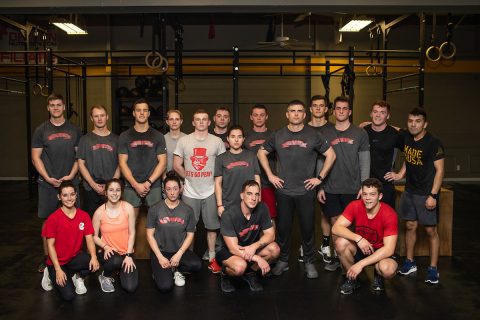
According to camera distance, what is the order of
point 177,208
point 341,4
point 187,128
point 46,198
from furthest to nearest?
point 187,128 < point 46,198 < point 177,208 < point 341,4

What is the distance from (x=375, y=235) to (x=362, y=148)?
79cm

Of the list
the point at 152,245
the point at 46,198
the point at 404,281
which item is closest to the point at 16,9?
the point at 46,198

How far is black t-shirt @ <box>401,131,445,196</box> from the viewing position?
12.6ft

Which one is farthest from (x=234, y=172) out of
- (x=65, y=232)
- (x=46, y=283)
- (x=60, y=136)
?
(x=46, y=283)

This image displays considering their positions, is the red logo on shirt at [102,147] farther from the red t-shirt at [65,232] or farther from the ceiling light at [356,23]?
the ceiling light at [356,23]

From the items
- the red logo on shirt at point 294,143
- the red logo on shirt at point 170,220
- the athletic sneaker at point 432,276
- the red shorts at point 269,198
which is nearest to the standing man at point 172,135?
the red logo on shirt at point 170,220

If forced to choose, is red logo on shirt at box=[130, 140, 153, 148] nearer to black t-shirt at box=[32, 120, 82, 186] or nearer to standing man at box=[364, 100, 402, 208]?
black t-shirt at box=[32, 120, 82, 186]

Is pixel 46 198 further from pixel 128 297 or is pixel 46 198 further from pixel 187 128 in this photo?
pixel 187 128

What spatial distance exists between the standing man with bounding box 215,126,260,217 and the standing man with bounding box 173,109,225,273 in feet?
0.44

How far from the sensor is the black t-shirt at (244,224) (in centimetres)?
361

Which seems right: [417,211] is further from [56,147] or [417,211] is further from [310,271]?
[56,147]

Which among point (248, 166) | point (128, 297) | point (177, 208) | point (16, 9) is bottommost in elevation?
point (128, 297)

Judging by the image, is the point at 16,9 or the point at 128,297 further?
the point at 128,297

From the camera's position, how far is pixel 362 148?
4.00m
